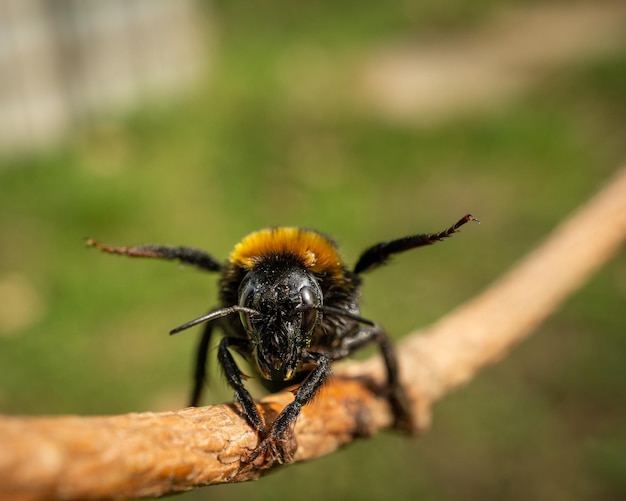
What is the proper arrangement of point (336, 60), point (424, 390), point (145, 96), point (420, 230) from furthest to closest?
point (336, 60), point (145, 96), point (420, 230), point (424, 390)

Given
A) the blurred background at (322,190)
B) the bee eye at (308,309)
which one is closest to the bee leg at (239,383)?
the bee eye at (308,309)

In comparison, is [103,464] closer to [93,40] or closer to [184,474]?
[184,474]

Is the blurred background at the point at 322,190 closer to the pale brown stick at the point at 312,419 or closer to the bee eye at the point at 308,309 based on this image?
the pale brown stick at the point at 312,419

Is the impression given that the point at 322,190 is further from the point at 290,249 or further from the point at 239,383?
the point at 239,383

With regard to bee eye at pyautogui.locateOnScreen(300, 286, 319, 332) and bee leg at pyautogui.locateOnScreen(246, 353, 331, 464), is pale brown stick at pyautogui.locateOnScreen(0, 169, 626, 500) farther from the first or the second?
bee eye at pyautogui.locateOnScreen(300, 286, 319, 332)

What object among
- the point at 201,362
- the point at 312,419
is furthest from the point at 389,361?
the point at 201,362

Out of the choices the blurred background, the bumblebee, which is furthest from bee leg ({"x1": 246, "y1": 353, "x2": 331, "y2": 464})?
the blurred background

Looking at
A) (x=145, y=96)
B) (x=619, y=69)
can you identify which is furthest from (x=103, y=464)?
(x=619, y=69)
